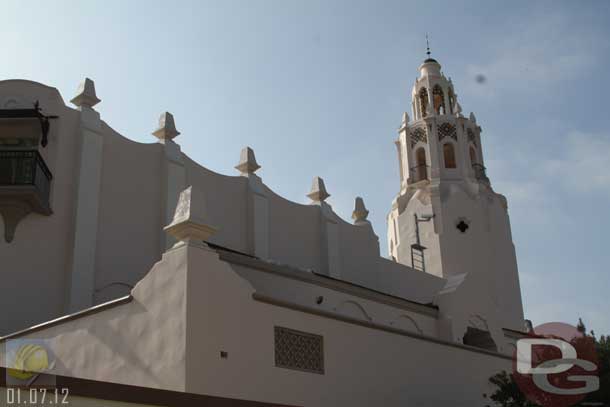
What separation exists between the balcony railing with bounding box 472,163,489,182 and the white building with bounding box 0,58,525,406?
6900mm


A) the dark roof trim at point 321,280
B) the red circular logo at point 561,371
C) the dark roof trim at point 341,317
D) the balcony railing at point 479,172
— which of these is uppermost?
the balcony railing at point 479,172

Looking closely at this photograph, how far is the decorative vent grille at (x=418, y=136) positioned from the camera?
98.2 ft

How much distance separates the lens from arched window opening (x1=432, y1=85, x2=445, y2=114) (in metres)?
31.4

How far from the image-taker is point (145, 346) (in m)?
9.33

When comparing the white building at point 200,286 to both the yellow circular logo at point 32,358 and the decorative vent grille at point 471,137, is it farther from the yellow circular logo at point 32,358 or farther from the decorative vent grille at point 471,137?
the decorative vent grille at point 471,137

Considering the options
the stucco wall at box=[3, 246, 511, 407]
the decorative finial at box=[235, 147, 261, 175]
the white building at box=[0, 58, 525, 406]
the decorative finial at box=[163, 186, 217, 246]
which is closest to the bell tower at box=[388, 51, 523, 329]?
the white building at box=[0, 58, 525, 406]

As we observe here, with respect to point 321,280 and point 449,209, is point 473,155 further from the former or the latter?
point 321,280

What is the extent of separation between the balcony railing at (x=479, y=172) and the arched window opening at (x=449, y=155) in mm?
917

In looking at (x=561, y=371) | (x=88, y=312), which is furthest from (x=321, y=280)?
(x=88, y=312)

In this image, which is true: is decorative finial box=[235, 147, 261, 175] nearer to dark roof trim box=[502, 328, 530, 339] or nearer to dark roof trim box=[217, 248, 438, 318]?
dark roof trim box=[217, 248, 438, 318]

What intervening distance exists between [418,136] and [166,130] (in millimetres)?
15511

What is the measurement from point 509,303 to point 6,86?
19.7 meters

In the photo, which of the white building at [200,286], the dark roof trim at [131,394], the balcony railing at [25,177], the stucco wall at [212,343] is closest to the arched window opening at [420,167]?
the white building at [200,286]

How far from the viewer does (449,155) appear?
97.4ft
